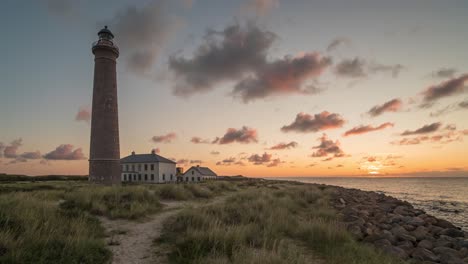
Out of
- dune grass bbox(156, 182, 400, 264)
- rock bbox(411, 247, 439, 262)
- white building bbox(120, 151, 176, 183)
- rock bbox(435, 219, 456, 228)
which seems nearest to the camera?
dune grass bbox(156, 182, 400, 264)

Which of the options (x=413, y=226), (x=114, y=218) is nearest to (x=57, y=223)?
(x=114, y=218)

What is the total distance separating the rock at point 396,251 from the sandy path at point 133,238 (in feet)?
23.9

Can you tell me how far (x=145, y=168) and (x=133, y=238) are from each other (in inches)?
1942

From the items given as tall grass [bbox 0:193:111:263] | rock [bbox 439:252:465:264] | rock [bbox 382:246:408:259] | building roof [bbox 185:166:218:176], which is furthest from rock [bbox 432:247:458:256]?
building roof [bbox 185:166:218:176]

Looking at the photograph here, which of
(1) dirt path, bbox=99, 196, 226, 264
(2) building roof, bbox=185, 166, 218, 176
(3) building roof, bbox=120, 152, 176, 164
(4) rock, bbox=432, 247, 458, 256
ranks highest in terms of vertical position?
(3) building roof, bbox=120, 152, 176, 164

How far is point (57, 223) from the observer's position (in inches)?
301

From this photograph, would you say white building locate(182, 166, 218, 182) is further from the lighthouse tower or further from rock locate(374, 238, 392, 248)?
rock locate(374, 238, 392, 248)

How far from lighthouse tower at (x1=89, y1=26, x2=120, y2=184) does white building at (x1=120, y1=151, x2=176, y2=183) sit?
78.2 ft

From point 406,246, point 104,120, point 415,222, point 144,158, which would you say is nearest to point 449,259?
point 406,246

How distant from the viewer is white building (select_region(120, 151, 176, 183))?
54.5 metres

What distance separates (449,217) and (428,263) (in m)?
17.8

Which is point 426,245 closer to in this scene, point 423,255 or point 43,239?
point 423,255

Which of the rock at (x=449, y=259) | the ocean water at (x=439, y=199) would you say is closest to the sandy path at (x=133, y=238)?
the rock at (x=449, y=259)

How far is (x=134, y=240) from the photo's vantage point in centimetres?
801
